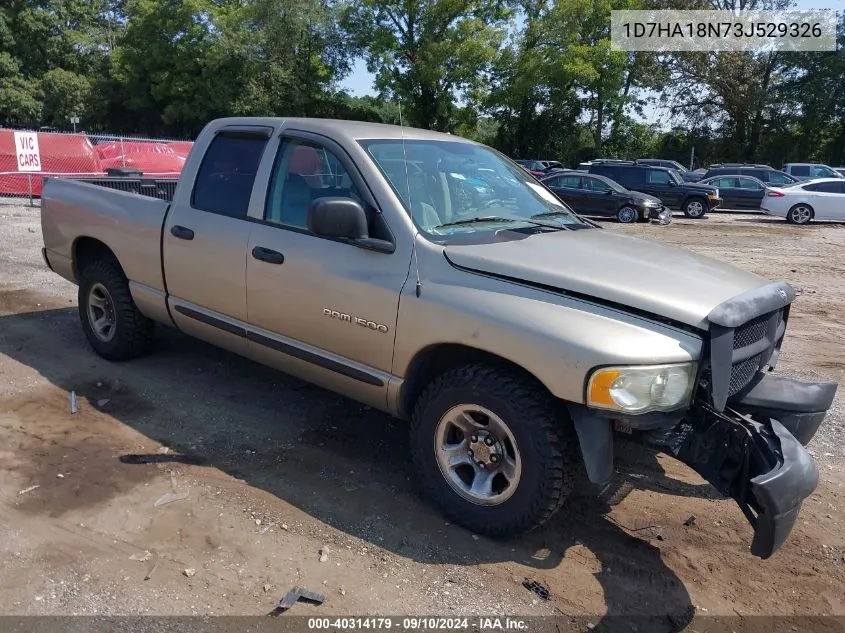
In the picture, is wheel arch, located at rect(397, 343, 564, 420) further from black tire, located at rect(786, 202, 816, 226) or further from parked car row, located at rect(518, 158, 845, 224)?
black tire, located at rect(786, 202, 816, 226)

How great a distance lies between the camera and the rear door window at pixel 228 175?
4.52 meters

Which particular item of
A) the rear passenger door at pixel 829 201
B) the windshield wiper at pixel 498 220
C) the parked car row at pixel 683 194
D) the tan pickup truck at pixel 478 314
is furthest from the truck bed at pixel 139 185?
the rear passenger door at pixel 829 201

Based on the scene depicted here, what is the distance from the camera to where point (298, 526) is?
3555 mm

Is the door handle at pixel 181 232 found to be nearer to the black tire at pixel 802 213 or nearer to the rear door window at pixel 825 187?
the black tire at pixel 802 213

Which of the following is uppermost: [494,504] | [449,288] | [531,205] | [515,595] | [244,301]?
[531,205]

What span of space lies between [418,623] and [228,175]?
9.94ft

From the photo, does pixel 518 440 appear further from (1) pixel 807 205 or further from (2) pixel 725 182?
(2) pixel 725 182

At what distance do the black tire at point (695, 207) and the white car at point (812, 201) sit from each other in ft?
6.52

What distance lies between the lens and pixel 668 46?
41.7 metres

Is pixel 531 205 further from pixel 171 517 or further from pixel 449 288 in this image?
pixel 171 517

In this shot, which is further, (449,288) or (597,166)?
(597,166)

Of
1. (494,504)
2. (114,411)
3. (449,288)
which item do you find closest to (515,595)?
(494,504)

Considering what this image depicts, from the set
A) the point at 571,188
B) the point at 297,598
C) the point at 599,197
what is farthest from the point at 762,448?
the point at 571,188

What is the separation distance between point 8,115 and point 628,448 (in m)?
56.7
